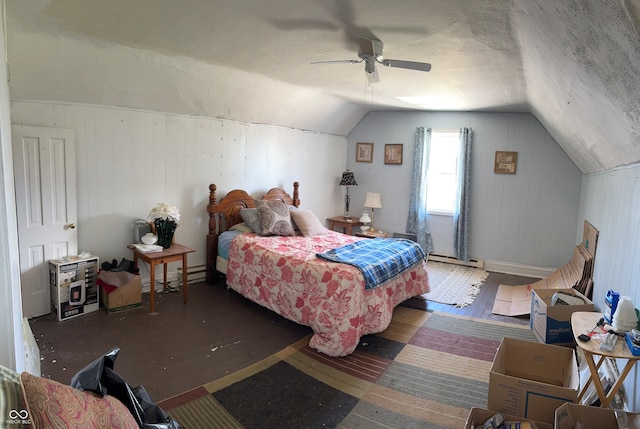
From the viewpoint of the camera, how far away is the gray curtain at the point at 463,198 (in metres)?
5.73

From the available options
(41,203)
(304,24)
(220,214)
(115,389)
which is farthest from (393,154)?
(115,389)

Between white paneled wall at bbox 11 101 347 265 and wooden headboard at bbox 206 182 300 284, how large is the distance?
0.14 metres

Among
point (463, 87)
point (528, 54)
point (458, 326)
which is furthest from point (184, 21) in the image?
point (458, 326)

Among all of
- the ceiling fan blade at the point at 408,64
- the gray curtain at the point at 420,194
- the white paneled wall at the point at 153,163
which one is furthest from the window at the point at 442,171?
the ceiling fan blade at the point at 408,64

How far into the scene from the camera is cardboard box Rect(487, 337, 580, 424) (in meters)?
1.96

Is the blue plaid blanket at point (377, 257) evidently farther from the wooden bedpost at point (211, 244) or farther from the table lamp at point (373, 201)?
the table lamp at point (373, 201)

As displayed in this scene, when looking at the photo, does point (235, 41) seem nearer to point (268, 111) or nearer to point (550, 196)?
point (268, 111)

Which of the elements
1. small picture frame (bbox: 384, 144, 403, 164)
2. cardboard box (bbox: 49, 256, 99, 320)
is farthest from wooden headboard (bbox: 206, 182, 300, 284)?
small picture frame (bbox: 384, 144, 403, 164)

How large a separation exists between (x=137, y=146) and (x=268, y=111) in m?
1.73

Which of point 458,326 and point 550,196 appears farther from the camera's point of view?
point 550,196

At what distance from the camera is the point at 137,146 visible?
3992 mm

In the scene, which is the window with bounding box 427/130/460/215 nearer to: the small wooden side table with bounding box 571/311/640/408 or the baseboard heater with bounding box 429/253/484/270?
the baseboard heater with bounding box 429/253/484/270

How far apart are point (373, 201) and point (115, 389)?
16.7 ft

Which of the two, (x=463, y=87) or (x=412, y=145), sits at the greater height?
(x=463, y=87)
